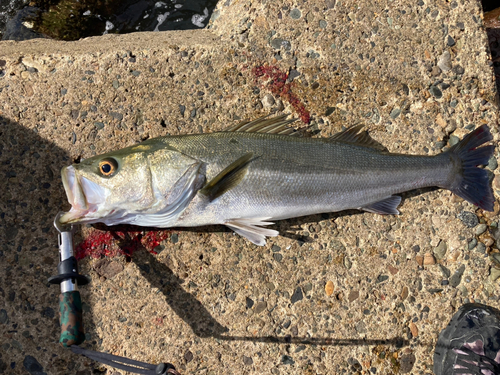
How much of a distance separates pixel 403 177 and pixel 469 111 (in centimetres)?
116

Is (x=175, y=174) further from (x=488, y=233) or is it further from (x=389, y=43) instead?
(x=488, y=233)

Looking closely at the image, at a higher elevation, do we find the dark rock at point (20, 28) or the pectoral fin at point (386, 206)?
the dark rock at point (20, 28)

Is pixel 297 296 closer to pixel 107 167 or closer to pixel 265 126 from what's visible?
pixel 265 126

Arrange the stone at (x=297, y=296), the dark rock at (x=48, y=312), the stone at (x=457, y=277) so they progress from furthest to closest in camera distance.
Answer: the stone at (x=457, y=277) → the stone at (x=297, y=296) → the dark rock at (x=48, y=312)

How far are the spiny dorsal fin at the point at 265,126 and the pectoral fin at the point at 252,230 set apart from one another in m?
0.80

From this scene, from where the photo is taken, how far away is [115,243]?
10.8ft

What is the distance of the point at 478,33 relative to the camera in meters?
3.66

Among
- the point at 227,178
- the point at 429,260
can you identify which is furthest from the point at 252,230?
the point at 429,260

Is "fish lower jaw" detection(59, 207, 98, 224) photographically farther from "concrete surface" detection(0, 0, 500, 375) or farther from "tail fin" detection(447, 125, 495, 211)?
"tail fin" detection(447, 125, 495, 211)

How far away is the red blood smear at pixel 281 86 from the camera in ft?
11.6

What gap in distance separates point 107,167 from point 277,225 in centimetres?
158

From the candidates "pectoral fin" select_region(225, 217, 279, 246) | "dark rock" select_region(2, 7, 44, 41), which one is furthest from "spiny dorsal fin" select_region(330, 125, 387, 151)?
"dark rock" select_region(2, 7, 44, 41)

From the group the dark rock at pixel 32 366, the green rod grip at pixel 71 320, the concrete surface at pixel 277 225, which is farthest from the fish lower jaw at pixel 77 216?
the dark rock at pixel 32 366

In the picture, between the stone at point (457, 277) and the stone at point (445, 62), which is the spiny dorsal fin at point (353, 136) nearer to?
the stone at point (445, 62)
